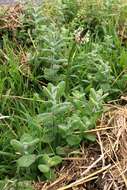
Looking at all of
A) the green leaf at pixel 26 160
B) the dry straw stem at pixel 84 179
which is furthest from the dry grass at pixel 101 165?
the green leaf at pixel 26 160

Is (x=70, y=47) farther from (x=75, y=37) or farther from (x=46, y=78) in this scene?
(x=46, y=78)

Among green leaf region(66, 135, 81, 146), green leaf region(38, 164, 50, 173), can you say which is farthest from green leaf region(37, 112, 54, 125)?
green leaf region(38, 164, 50, 173)

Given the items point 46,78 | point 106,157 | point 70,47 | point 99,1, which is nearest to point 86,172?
point 106,157

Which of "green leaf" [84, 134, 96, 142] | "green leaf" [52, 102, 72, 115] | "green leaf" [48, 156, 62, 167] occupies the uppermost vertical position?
"green leaf" [52, 102, 72, 115]

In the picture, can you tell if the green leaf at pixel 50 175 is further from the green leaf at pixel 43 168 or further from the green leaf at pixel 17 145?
the green leaf at pixel 17 145

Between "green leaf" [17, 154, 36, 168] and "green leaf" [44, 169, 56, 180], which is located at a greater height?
"green leaf" [17, 154, 36, 168]

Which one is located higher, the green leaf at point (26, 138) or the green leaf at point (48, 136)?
the green leaf at point (26, 138)

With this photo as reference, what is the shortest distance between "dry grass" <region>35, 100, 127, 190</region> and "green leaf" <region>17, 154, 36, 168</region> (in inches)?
4.2

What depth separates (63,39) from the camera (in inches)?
104

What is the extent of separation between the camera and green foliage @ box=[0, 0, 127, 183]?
2129mm

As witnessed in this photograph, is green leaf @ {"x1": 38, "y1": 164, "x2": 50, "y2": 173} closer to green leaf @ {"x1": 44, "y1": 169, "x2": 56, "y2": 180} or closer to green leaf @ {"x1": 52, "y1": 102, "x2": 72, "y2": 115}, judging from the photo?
green leaf @ {"x1": 44, "y1": 169, "x2": 56, "y2": 180}

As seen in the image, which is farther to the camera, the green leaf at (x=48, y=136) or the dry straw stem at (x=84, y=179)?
the green leaf at (x=48, y=136)

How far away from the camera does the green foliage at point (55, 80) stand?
6.98ft

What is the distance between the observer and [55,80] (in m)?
2.58
